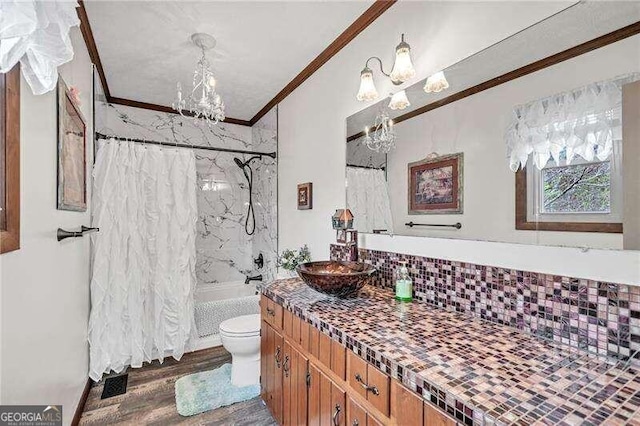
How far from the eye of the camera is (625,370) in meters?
0.89

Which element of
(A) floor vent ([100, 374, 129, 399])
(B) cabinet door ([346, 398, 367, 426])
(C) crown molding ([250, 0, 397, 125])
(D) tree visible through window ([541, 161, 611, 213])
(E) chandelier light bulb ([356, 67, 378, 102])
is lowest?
(A) floor vent ([100, 374, 129, 399])

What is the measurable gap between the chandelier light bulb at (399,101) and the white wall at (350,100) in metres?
0.10

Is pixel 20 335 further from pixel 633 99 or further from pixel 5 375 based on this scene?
pixel 633 99

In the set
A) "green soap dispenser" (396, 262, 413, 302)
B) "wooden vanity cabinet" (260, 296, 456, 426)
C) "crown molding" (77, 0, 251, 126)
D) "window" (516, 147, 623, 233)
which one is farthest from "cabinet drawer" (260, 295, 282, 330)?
"crown molding" (77, 0, 251, 126)

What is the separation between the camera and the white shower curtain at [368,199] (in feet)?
6.20

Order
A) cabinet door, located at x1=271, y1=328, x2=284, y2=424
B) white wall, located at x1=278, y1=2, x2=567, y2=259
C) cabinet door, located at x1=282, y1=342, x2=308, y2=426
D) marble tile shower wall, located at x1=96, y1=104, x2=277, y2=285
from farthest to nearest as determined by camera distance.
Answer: marble tile shower wall, located at x1=96, y1=104, x2=277, y2=285 < cabinet door, located at x1=271, y1=328, x2=284, y2=424 < cabinet door, located at x1=282, y1=342, x2=308, y2=426 < white wall, located at x1=278, y1=2, x2=567, y2=259

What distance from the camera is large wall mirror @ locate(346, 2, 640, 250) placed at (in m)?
0.99

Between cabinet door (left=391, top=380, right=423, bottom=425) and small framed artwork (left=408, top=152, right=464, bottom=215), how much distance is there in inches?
34.6

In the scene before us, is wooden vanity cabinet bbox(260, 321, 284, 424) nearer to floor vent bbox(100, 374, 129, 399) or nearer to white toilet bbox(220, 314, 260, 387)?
white toilet bbox(220, 314, 260, 387)

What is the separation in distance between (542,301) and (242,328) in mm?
1908

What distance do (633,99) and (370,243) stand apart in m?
1.32

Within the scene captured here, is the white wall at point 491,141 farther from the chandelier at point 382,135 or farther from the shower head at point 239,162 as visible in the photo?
the shower head at point 239,162

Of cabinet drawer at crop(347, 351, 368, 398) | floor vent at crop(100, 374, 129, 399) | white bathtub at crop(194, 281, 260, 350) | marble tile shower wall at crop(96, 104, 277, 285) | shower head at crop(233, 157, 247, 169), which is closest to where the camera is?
cabinet drawer at crop(347, 351, 368, 398)

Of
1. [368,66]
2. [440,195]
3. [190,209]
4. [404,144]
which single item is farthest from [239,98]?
[440,195]
